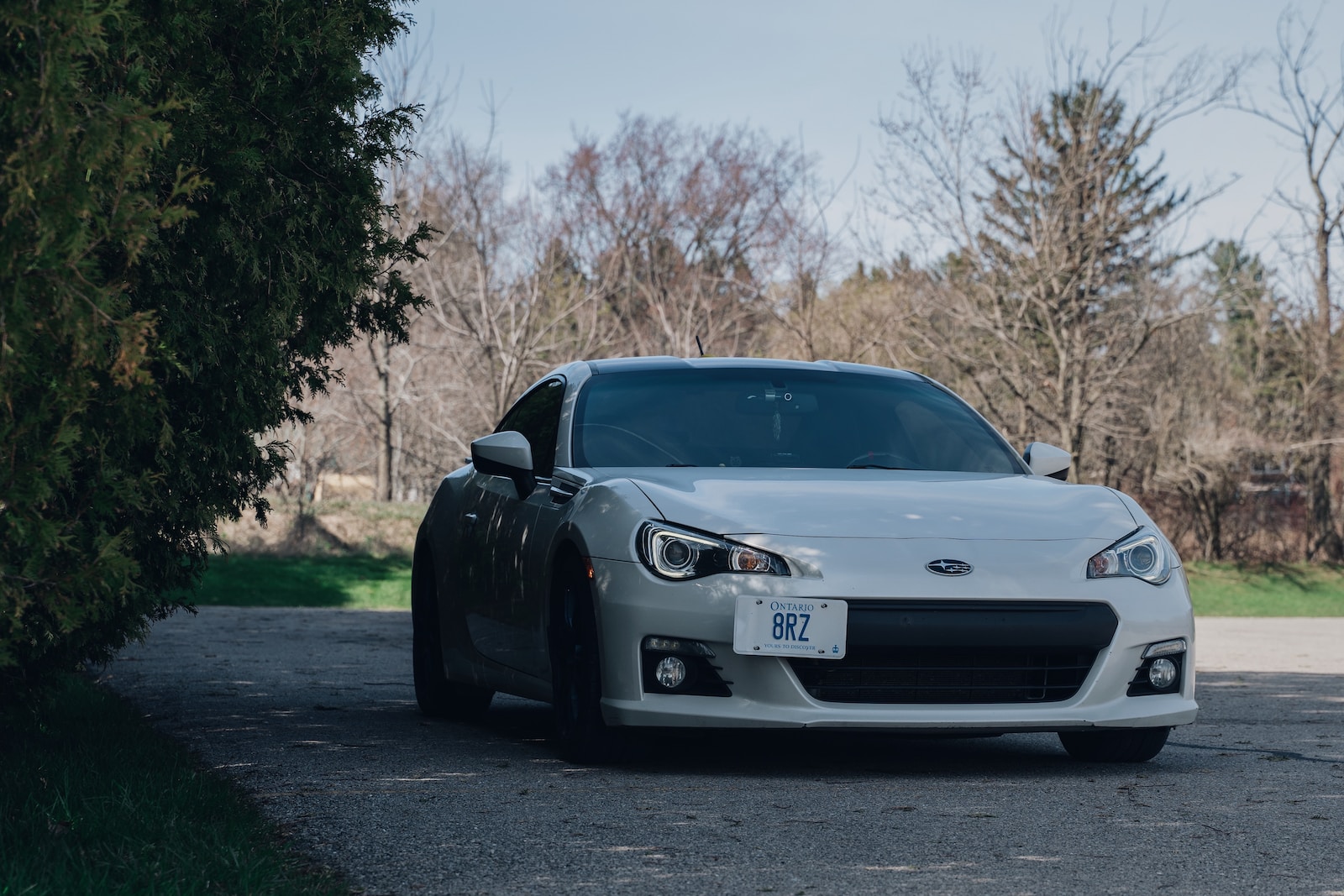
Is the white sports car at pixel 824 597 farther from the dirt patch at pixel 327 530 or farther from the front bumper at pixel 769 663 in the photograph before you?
the dirt patch at pixel 327 530

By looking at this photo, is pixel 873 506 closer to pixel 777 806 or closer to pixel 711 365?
pixel 777 806

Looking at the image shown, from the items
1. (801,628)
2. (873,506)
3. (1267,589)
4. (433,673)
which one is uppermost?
(873,506)

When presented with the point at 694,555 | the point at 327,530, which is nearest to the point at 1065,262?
the point at 327,530

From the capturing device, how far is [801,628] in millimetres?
5547

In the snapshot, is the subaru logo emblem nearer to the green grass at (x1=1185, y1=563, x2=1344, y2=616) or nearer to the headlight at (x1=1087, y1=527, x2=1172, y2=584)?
the headlight at (x1=1087, y1=527, x2=1172, y2=584)

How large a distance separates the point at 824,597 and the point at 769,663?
0.99 ft

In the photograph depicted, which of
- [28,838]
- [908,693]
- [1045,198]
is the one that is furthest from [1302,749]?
[1045,198]

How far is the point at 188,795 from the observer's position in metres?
4.95

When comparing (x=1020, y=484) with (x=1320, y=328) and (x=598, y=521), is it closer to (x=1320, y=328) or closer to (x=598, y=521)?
(x=598, y=521)

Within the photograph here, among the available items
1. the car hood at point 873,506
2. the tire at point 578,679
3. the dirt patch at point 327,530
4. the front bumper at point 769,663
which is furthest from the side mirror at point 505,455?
the dirt patch at point 327,530

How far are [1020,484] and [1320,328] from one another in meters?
29.6

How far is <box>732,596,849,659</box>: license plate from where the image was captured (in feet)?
18.2

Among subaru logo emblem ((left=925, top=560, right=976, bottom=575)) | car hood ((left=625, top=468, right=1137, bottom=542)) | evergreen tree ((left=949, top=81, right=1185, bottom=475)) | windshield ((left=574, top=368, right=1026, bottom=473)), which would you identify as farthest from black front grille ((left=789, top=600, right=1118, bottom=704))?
evergreen tree ((left=949, top=81, right=1185, bottom=475))

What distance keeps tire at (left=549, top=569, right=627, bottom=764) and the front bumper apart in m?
Result: 0.14
